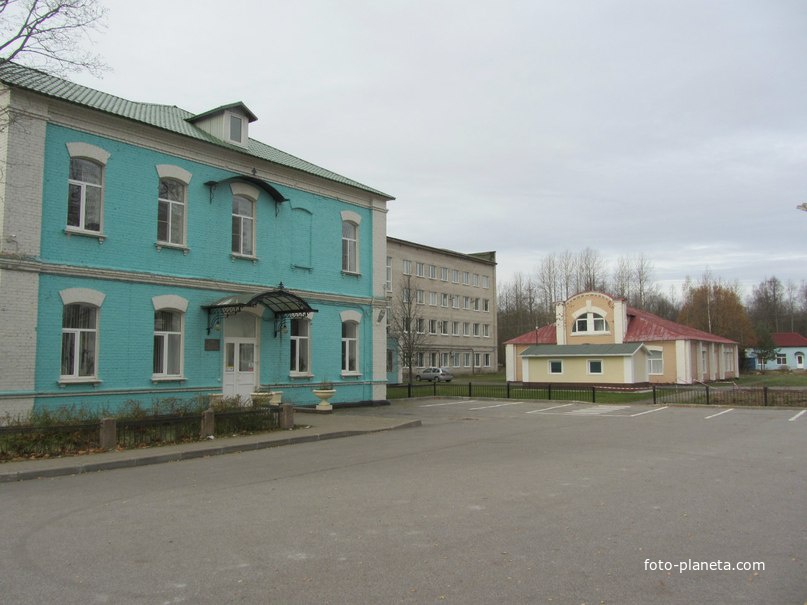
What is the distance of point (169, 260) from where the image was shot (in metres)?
19.7

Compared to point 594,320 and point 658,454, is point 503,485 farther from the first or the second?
point 594,320

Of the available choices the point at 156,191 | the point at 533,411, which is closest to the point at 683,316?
the point at 533,411

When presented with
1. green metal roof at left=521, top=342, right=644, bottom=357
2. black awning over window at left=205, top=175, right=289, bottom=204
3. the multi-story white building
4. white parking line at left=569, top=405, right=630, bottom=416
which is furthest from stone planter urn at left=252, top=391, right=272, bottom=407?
the multi-story white building

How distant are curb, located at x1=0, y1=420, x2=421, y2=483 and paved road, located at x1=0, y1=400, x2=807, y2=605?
0.39 metres

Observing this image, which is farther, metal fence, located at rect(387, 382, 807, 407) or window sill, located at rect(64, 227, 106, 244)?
metal fence, located at rect(387, 382, 807, 407)

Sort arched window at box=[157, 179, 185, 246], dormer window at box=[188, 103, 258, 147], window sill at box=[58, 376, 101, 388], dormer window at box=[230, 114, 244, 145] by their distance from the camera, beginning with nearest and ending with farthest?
window sill at box=[58, 376, 101, 388]
arched window at box=[157, 179, 185, 246]
dormer window at box=[188, 103, 258, 147]
dormer window at box=[230, 114, 244, 145]

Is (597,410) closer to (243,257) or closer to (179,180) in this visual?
(243,257)

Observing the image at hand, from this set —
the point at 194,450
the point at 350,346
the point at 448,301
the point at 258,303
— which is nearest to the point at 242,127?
the point at 258,303

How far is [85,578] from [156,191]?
15731 millimetres

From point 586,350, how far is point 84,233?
115 feet

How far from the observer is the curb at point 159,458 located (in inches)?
429

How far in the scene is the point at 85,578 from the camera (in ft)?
18.4

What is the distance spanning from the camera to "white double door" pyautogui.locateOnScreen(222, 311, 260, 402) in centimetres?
2136

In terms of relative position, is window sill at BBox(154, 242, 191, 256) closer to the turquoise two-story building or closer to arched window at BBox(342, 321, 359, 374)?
the turquoise two-story building
